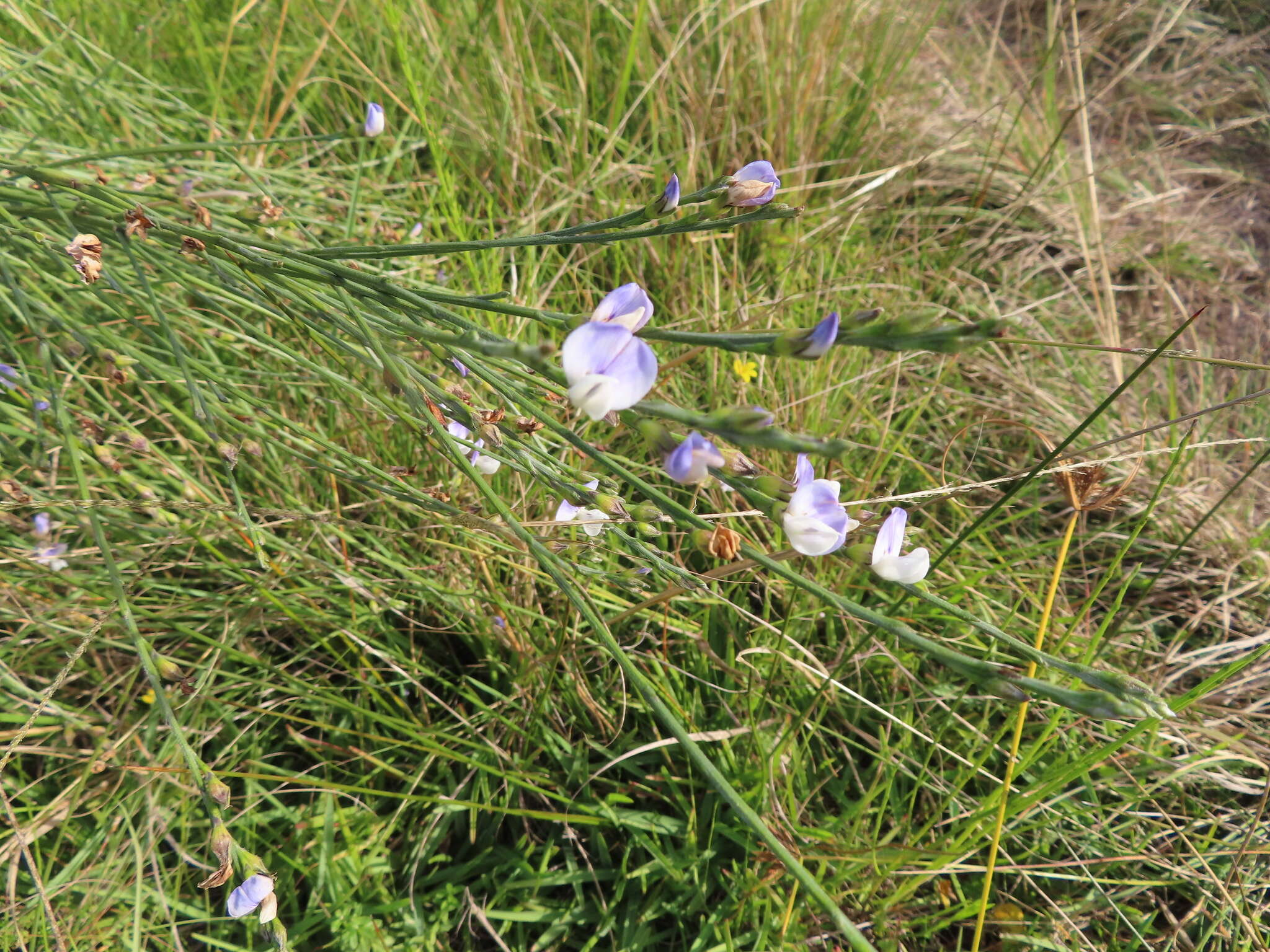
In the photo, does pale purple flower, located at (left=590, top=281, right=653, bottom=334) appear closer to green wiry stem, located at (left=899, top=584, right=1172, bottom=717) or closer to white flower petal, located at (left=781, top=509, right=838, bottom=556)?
white flower petal, located at (left=781, top=509, right=838, bottom=556)

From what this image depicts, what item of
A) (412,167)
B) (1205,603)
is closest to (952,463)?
(1205,603)

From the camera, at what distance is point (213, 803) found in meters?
0.82

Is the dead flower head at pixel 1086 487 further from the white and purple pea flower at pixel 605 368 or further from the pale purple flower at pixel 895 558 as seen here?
the white and purple pea flower at pixel 605 368

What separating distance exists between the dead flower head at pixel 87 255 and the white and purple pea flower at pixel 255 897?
0.69 metres

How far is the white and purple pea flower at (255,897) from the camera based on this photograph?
827mm

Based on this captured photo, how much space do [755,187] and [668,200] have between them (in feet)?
0.26

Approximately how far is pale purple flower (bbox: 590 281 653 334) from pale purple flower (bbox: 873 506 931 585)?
268 mm

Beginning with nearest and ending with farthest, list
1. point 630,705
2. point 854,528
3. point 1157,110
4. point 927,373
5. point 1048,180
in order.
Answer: point 854,528
point 630,705
point 927,373
point 1048,180
point 1157,110

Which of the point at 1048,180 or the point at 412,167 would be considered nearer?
the point at 412,167

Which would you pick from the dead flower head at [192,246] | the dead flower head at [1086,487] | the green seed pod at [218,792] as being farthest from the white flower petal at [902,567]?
the dead flower head at [192,246]

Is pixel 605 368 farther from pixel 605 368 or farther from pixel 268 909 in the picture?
pixel 268 909

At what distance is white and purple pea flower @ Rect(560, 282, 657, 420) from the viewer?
56 centimetres

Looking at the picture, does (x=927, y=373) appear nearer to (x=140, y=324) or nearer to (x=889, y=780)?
(x=889, y=780)

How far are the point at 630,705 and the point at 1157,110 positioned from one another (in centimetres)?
334
